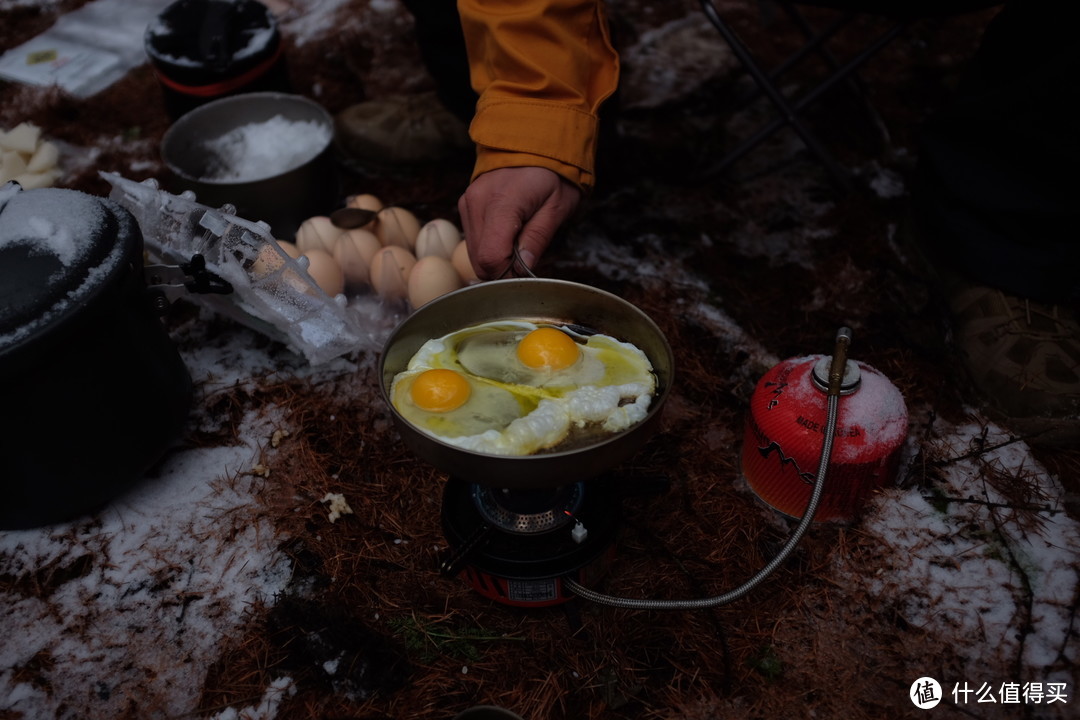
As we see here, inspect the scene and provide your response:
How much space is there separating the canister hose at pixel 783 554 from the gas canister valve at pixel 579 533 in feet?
0.40

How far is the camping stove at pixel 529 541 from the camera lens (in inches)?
82.9

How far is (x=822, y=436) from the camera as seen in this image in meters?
2.37

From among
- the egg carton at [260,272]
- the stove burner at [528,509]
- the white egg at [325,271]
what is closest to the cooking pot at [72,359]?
the egg carton at [260,272]

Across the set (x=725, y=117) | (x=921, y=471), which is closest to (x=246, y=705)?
(x=921, y=471)

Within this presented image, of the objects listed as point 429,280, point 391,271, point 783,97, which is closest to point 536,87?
point 429,280

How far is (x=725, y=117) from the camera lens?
15.3 feet

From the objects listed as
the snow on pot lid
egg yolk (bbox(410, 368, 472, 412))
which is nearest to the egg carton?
the snow on pot lid

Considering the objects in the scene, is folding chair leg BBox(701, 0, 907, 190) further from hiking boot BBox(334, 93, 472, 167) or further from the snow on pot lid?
the snow on pot lid

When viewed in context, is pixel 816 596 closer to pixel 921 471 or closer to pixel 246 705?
pixel 921 471

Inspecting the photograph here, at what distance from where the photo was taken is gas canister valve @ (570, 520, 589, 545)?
6.97 ft

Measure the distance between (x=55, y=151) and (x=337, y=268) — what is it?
220 centimetres

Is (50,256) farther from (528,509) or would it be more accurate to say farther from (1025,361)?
(1025,361)

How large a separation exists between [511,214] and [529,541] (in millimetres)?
1017

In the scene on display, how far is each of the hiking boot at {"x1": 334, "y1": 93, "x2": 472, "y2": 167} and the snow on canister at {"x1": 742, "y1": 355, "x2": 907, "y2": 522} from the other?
2.47 meters
